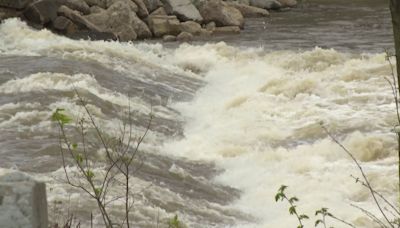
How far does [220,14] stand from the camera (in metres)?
19.7

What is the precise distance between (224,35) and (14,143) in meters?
11.1

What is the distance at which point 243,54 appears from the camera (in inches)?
602

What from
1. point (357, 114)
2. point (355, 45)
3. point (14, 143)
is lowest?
point (14, 143)

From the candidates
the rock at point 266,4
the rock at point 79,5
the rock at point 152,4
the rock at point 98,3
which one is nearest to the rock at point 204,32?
the rock at point 152,4

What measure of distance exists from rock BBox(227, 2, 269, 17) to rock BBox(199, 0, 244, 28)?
1.41 m

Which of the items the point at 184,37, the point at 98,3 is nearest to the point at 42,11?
the point at 98,3

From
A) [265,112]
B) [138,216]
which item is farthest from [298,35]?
[138,216]

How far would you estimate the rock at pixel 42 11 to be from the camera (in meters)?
18.1

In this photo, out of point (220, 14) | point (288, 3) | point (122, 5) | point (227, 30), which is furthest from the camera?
point (288, 3)

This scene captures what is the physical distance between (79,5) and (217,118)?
928 centimetres

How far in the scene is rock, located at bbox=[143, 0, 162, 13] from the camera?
65.8 feet

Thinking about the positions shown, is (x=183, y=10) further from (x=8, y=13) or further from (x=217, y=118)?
(x=217, y=118)

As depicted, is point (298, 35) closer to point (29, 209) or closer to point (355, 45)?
point (355, 45)

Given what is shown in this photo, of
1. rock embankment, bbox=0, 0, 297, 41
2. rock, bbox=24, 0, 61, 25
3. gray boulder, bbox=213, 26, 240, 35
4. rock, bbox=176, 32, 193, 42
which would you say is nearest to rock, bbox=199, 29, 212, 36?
rock embankment, bbox=0, 0, 297, 41
